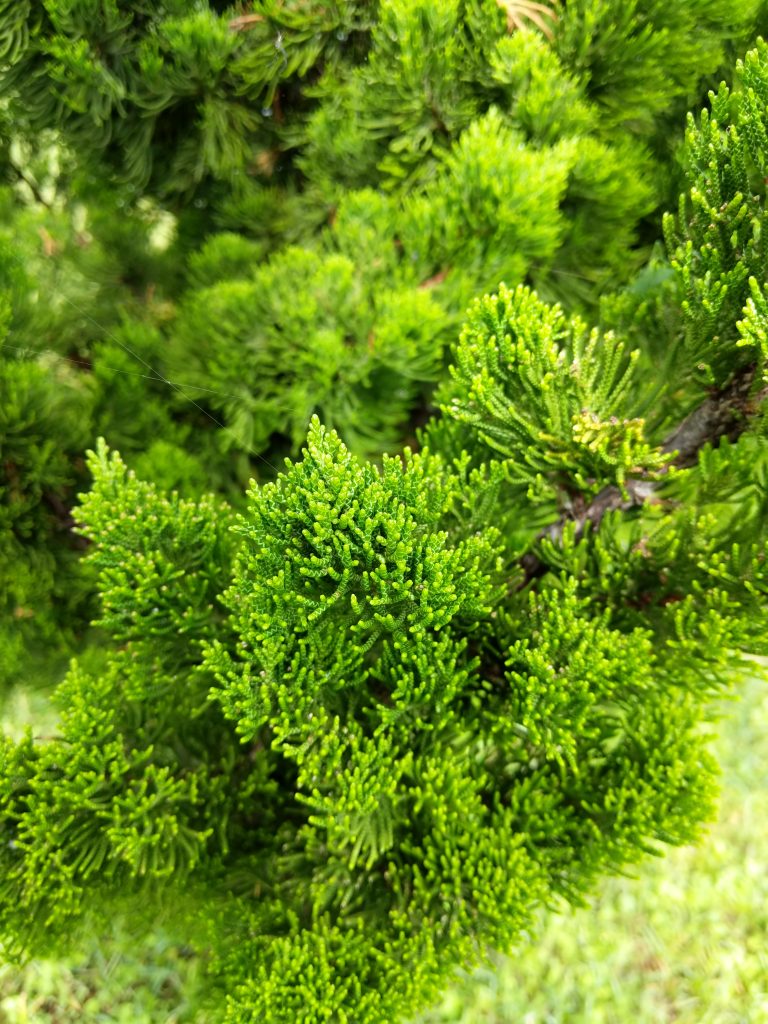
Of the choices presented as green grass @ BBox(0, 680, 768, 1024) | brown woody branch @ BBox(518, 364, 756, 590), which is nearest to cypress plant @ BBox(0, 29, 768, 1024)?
brown woody branch @ BBox(518, 364, 756, 590)

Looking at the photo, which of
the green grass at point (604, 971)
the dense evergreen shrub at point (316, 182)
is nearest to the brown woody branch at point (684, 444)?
the dense evergreen shrub at point (316, 182)

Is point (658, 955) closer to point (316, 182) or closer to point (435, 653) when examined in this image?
point (435, 653)

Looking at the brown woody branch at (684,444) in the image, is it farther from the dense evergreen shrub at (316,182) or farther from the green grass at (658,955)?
the green grass at (658,955)

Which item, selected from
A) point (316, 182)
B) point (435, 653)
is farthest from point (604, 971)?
point (316, 182)

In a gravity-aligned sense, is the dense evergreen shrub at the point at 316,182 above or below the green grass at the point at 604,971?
above

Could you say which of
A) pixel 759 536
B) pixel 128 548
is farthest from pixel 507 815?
pixel 128 548

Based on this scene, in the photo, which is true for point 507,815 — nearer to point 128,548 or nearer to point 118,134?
point 128,548
